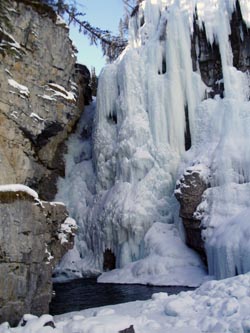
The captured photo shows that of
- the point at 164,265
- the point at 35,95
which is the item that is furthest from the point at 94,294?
the point at 35,95

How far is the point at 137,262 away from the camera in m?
14.3

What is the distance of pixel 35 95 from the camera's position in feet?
48.5

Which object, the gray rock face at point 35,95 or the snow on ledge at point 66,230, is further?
the gray rock face at point 35,95

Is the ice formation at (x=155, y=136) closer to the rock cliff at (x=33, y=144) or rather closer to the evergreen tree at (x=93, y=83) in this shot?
the rock cliff at (x=33, y=144)

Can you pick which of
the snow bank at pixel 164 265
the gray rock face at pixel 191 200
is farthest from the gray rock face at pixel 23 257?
the gray rock face at pixel 191 200

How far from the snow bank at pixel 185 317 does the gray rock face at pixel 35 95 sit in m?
6.73

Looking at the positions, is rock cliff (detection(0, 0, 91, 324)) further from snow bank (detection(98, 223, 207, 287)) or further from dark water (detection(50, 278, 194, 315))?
snow bank (detection(98, 223, 207, 287))

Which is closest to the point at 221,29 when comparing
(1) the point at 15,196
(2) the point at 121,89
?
(2) the point at 121,89

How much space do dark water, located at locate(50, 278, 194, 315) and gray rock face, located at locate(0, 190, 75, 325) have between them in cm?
111

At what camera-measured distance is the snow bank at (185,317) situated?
18.5ft

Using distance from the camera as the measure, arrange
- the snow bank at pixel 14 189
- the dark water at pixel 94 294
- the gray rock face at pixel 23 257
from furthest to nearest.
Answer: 1. the dark water at pixel 94 294
2. the snow bank at pixel 14 189
3. the gray rock face at pixel 23 257

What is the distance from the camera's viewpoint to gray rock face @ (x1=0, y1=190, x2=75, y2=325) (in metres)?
7.89

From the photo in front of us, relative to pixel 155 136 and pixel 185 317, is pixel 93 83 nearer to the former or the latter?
pixel 155 136

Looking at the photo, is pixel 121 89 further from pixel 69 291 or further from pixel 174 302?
pixel 174 302
